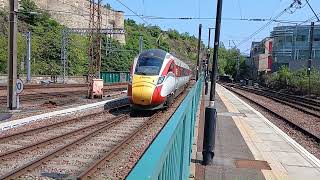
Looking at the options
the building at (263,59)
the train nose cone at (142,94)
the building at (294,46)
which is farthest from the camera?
the building at (263,59)

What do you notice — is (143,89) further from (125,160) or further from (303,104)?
(303,104)

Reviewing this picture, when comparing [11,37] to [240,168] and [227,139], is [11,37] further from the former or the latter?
[240,168]

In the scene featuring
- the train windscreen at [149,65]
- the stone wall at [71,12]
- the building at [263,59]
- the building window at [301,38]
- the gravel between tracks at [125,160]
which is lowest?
the gravel between tracks at [125,160]

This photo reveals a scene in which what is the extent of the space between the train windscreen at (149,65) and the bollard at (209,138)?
12.2 meters

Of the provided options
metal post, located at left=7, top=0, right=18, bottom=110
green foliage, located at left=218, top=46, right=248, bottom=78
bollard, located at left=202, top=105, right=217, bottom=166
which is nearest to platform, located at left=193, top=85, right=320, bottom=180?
bollard, located at left=202, top=105, right=217, bottom=166

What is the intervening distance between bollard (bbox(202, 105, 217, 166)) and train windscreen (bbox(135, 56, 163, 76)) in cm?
1216

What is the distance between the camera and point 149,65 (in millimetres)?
23328

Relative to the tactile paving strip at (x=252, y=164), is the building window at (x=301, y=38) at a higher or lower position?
higher

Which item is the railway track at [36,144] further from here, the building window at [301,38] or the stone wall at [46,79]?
the building window at [301,38]

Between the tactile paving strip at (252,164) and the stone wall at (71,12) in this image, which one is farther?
the stone wall at (71,12)

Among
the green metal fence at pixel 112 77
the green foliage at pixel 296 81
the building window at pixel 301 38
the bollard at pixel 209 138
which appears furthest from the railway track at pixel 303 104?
the building window at pixel 301 38

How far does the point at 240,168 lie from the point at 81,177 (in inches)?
123

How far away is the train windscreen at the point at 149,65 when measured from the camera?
22.9 meters

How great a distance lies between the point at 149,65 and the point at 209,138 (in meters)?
13.1
